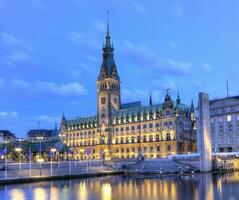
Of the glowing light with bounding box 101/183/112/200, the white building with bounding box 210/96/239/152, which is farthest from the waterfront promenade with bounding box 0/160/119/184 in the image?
the white building with bounding box 210/96/239/152

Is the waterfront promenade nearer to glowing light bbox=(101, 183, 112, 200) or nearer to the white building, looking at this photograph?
glowing light bbox=(101, 183, 112, 200)

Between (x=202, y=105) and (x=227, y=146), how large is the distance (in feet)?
126

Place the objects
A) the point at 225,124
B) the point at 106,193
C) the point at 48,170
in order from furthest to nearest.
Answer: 1. the point at 225,124
2. the point at 48,170
3. the point at 106,193

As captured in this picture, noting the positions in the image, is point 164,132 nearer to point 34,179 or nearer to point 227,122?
point 227,122

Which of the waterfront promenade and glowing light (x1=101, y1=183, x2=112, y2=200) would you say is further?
the waterfront promenade

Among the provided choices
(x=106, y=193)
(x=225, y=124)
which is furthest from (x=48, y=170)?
(x=225, y=124)

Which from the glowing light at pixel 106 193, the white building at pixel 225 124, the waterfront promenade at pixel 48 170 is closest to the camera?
the glowing light at pixel 106 193

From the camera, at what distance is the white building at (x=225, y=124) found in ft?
558

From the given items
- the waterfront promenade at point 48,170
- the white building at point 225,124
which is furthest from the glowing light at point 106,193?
the white building at point 225,124

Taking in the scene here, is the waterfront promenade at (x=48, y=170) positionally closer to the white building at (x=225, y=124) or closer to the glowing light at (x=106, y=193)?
the glowing light at (x=106, y=193)

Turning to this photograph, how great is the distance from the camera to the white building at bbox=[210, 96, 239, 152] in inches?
6698

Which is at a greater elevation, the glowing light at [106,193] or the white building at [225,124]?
the white building at [225,124]

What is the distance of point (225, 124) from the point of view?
17425 centimetres

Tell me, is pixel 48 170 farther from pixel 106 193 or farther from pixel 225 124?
pixel 225 124
